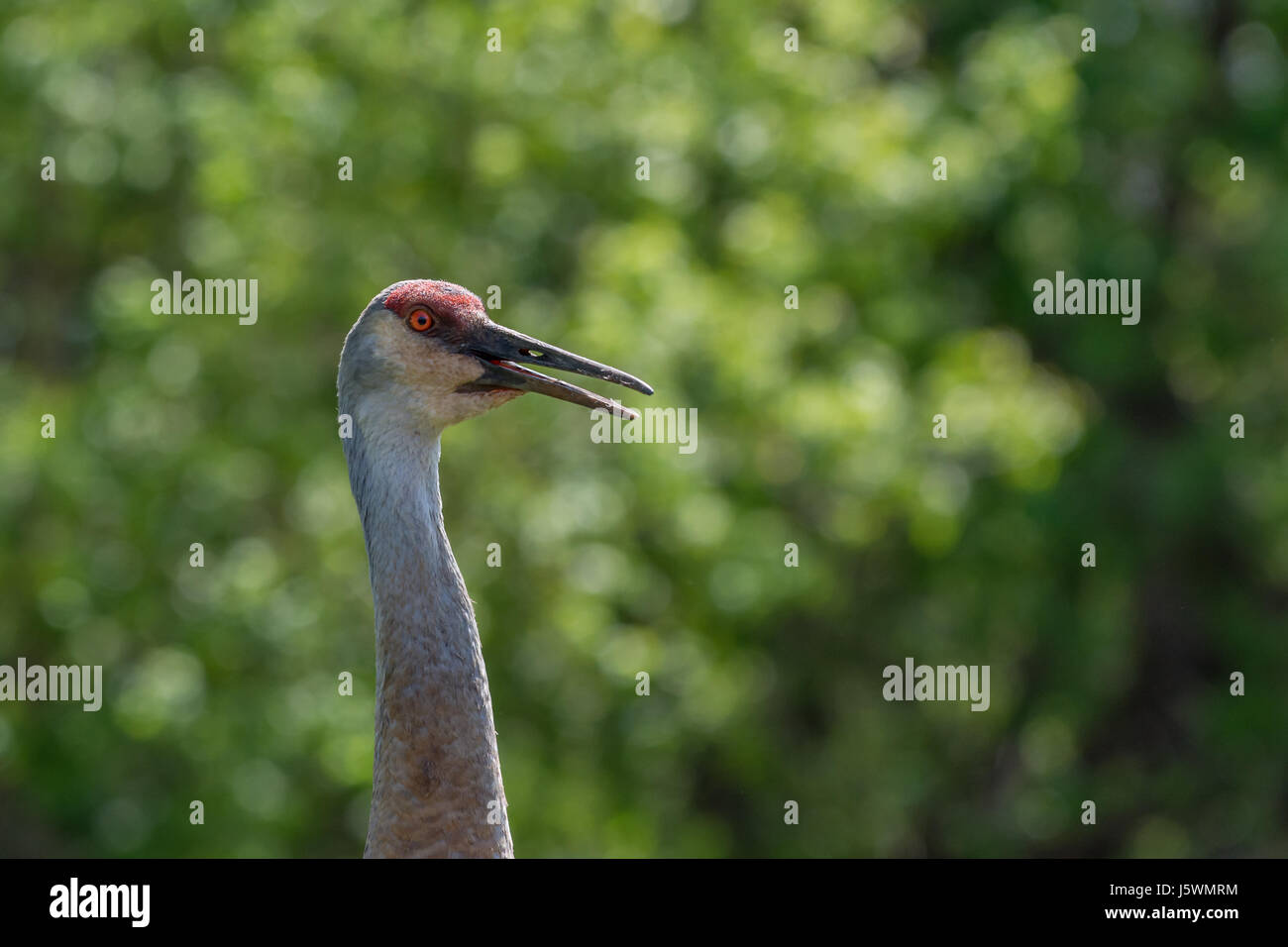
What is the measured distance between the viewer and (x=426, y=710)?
→ 3.99 metres

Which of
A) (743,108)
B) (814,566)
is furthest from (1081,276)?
(814,566)

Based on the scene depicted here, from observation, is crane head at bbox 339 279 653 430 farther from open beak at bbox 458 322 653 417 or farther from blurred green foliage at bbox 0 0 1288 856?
blurred green foliage at bbox 0 0 1288 856

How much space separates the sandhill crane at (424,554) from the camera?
3.97m

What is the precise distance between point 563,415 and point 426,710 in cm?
584

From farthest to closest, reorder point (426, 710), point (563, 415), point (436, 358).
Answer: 1. point (563, 415)
2. point (436, 358)
3. point (426, 710)

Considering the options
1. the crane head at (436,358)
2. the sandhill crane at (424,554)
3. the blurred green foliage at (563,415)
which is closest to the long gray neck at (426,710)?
the sandhill crane at (424,554)

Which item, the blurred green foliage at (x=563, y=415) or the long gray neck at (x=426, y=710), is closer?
the long gray neck at (x=426, y=710)

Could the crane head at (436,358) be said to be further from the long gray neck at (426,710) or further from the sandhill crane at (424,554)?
the long gray neck at (426,710)

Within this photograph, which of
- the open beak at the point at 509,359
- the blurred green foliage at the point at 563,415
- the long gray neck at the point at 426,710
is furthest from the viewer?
the blurred green foliage at the point at 563,415

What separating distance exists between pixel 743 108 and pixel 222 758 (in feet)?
16.7

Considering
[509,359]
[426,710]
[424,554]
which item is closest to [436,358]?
[509,359]

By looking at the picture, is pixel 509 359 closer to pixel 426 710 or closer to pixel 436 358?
pixel 436 358

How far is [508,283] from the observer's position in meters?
Answer: 10.4

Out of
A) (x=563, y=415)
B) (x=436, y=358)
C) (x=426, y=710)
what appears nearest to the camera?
(x=426, y=710)
